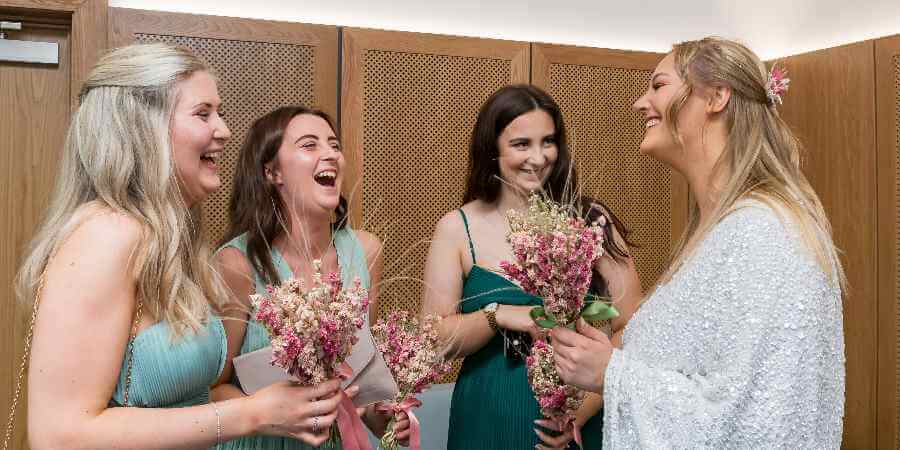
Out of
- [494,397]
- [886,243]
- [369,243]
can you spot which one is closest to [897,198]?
[886,243]

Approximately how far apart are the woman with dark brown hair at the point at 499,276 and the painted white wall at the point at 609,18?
1.51m

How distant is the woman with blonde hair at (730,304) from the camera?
1579mm

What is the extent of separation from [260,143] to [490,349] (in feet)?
3.24

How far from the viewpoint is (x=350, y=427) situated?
6.12 feet

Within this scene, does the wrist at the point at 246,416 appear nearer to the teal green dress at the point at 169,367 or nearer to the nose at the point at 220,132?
the teal green dress at the point at 169,367

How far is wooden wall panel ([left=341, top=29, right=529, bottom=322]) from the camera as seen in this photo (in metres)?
3.98

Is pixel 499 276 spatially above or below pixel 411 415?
above

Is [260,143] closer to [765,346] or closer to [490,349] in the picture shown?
[490,349]

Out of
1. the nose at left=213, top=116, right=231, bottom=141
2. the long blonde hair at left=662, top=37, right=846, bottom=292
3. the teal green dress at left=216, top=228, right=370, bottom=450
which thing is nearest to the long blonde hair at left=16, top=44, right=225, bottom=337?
the nose at left=213, top=116, right=231, bottom=141

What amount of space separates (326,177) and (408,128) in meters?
1.66

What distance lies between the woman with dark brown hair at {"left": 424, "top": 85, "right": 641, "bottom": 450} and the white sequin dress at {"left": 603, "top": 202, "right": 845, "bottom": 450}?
2.44 feet

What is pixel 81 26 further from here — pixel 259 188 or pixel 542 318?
pixel 542 318

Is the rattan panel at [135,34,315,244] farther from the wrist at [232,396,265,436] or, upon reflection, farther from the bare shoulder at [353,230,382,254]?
the wrist at [232,396,265,436]

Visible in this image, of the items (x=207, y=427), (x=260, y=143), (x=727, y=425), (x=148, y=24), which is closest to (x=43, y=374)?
(x=207, y=427)
